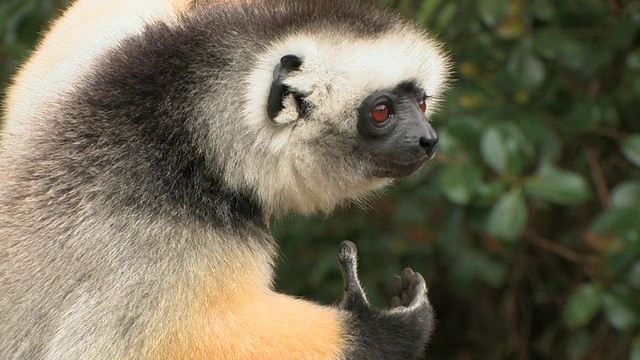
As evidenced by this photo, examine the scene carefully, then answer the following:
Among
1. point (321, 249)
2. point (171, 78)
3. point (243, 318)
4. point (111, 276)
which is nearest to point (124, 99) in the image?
point (171, 78)

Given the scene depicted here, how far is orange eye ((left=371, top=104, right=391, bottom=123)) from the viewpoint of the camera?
10.6 feet

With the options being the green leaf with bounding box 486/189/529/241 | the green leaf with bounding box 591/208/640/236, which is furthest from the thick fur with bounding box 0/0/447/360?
the green leaf with bounding box 591/208/640/236

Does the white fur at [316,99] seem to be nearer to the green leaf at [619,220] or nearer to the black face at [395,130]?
the black face at [395,130]

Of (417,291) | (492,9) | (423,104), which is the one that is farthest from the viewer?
(492,9)

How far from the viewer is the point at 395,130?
10.6 ft

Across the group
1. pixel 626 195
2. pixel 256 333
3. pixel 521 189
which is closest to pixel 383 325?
pixel 256 333

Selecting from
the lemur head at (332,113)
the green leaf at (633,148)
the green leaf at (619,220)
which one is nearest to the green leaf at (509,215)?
the green leaf at (619,220)

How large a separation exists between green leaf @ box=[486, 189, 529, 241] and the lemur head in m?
1.27

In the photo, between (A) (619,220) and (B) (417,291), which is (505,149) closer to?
(A) (619,220)

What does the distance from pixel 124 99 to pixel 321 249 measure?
295 cm

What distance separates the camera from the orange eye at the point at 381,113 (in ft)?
10.6

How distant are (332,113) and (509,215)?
1.58m

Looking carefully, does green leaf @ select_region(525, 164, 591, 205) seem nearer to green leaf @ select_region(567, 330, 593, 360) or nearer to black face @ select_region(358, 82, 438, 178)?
black face @ select_region(358, 82, 438, 178)

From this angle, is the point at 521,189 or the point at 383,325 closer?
the point at 383,325
